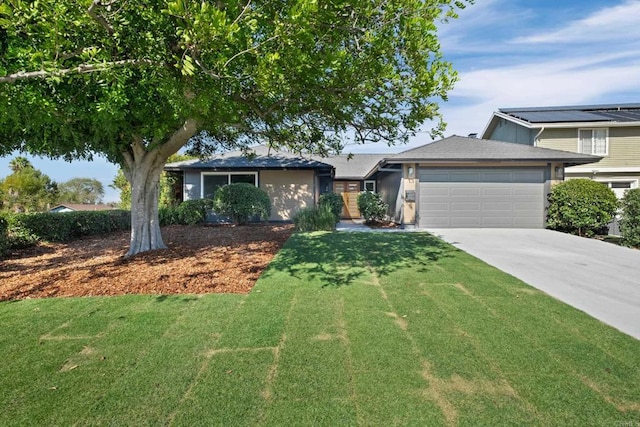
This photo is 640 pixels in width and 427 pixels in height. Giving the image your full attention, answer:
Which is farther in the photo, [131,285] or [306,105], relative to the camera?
[306,105]

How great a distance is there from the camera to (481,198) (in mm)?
13195

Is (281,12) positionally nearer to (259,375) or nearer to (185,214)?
(259,375)

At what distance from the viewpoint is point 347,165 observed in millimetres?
23594

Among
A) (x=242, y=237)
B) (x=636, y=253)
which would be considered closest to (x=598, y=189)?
(x=636, y=253)

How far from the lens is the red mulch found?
505 cm

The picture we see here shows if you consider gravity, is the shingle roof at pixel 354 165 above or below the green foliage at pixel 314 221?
above

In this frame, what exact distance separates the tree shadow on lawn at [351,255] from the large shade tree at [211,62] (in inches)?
112

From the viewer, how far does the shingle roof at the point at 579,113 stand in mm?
15992

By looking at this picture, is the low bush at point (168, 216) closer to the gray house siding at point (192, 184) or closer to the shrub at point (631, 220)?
the gray house siding at point (192, 184)

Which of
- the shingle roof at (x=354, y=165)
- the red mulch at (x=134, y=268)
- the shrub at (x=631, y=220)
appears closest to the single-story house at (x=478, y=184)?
the shrub at (x=631, y=220)

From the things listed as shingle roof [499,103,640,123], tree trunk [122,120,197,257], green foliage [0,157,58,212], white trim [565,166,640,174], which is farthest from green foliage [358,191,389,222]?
green foliage [0,157,58,212]

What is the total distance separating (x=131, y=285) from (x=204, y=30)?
3.98 metres

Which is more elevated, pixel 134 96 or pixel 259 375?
pixel 134 96

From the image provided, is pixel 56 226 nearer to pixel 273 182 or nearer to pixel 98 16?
pixel 98 16
